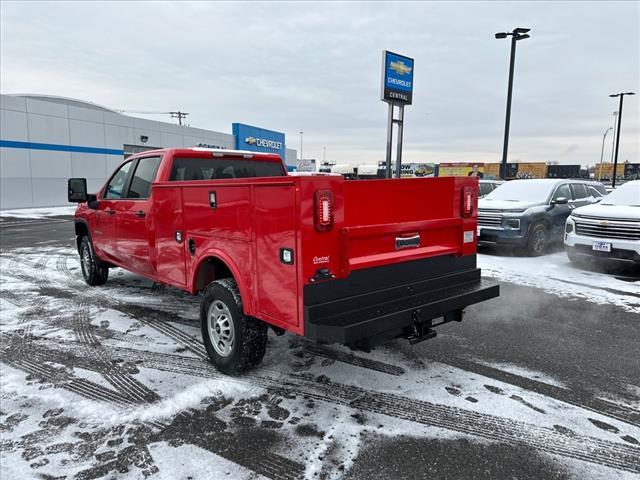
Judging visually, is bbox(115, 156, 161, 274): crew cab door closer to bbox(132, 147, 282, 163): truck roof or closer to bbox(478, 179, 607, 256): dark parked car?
bbox(132, 147, 282, 163): truck roof

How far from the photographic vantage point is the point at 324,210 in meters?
3.03

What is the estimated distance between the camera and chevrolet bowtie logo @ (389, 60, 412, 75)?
38.4 feet

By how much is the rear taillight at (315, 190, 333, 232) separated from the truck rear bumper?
1.37 feet

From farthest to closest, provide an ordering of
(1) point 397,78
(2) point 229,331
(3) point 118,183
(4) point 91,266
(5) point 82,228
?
(1) point 397,78
(5) point 82,228
(4) point 91,266
(3) point 118,183
(2) point 229,331

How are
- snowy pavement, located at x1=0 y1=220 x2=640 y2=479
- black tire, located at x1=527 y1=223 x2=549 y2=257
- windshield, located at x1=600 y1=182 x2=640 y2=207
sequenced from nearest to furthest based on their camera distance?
snowy pavement, located at x1=0 y1=220 x2=640 y2=479 → windshield, located at x1=600 y1=182 x2=640 y2=207 → black tire, located at x1=527 y1=223 x2=549 y2=257

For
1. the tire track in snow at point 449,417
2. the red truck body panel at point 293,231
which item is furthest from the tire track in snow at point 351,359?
the red truck body panel at point 293,231

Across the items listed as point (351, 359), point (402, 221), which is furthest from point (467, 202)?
point (351, 359)

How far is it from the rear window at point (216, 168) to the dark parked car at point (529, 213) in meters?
6.30

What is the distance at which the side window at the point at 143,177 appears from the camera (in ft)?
17.1

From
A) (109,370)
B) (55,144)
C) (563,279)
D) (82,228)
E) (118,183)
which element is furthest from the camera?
(55,144)

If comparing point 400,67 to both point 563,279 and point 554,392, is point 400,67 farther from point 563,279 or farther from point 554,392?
point 554,392

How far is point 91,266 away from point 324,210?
218 inches

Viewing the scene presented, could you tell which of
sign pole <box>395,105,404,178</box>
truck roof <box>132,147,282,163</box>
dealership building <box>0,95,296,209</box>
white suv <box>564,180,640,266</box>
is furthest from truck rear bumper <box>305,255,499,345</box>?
dealership building <box>0,95,296,209</box>

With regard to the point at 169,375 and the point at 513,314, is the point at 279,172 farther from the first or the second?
the point at 513,314
